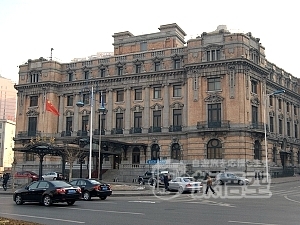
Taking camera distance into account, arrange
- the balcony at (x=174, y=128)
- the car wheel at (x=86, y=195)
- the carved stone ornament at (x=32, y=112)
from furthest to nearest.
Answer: the carved stone ornament at (x=32, y=112) → the balcony at (x=174, y=128) → the car wheel at (x=86, y=195)

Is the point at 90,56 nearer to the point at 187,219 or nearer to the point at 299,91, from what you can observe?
the point at 299,91

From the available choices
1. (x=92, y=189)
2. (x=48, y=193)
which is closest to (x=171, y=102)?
(x=92, y=189)

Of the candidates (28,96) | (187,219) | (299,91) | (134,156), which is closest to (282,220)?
(187,219)

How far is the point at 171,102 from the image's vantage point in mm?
57531

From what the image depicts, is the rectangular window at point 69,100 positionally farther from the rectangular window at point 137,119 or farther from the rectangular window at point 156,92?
the rectangular window at point 156,92

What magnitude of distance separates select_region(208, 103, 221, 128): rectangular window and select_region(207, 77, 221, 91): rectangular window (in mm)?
2258

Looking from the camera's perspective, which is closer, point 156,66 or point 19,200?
point 19,200

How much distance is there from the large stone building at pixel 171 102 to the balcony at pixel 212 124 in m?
0.13

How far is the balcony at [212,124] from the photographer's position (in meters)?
51.1

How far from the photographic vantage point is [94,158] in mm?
58375

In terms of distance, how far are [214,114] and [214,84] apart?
4051mm

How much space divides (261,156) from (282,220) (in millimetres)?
40513

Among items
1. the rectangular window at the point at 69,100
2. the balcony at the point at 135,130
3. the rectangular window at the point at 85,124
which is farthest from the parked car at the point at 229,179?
the rectangular window at the point at 69,100

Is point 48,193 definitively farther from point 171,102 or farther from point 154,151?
point 171,102
